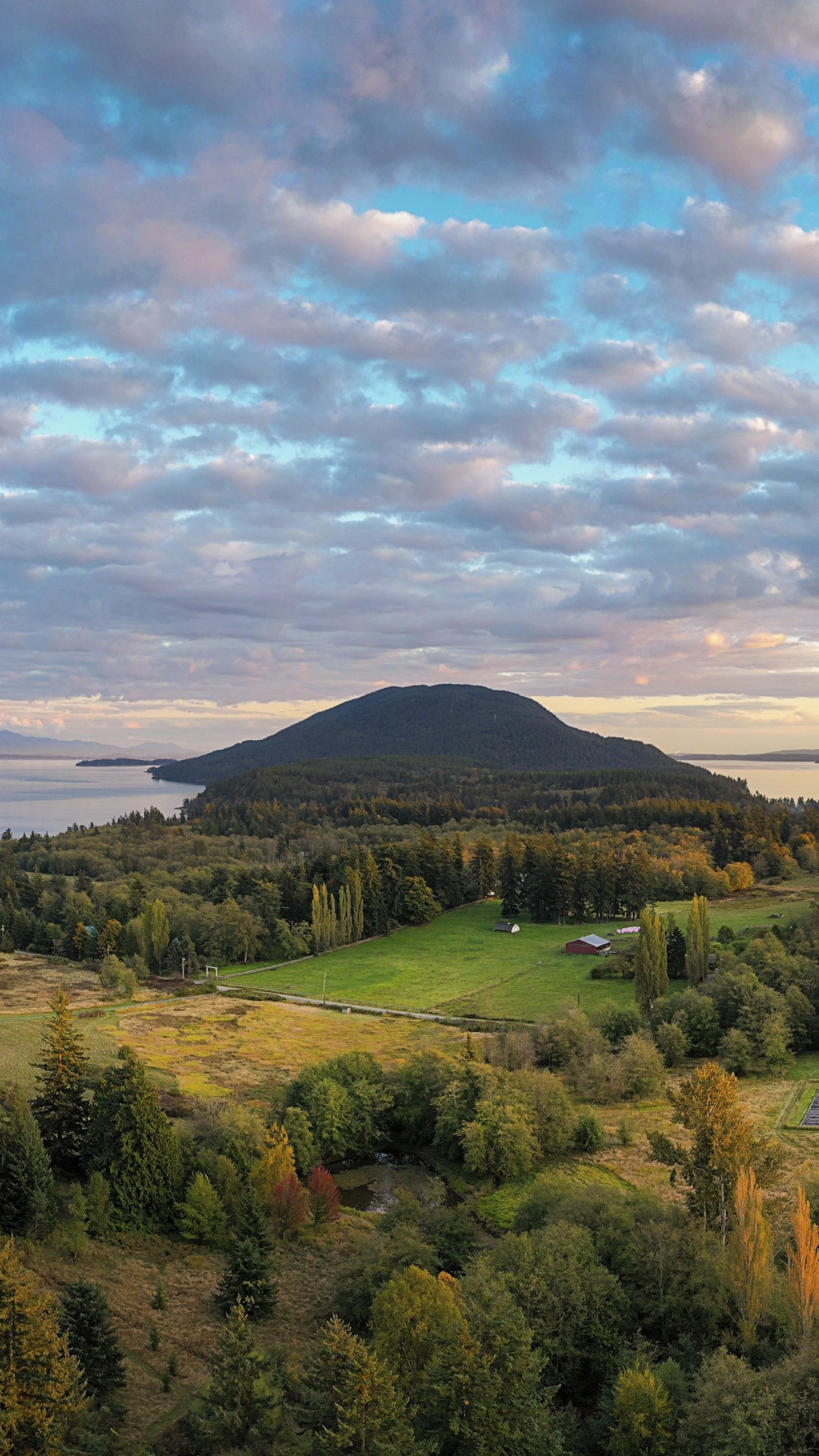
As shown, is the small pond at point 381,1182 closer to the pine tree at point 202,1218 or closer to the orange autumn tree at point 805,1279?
the pine tree at point 202,1218

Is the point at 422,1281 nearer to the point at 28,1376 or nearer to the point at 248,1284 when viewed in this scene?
the point at 248,1284

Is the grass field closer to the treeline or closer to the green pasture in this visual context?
the green pasture

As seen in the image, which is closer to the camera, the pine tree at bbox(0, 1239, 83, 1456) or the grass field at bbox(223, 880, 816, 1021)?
the pine tree at bbox(0, 1239, 83, 1456)

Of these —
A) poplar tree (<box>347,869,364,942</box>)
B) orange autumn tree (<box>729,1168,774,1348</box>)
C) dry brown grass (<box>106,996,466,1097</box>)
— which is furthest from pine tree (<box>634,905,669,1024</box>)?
poplar tree (<box>347,869,364,942</box>)

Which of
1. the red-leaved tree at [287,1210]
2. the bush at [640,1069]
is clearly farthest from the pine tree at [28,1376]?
the bush at [640,1069]

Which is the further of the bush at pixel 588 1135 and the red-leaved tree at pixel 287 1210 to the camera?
the bush at pixel 588 1135
